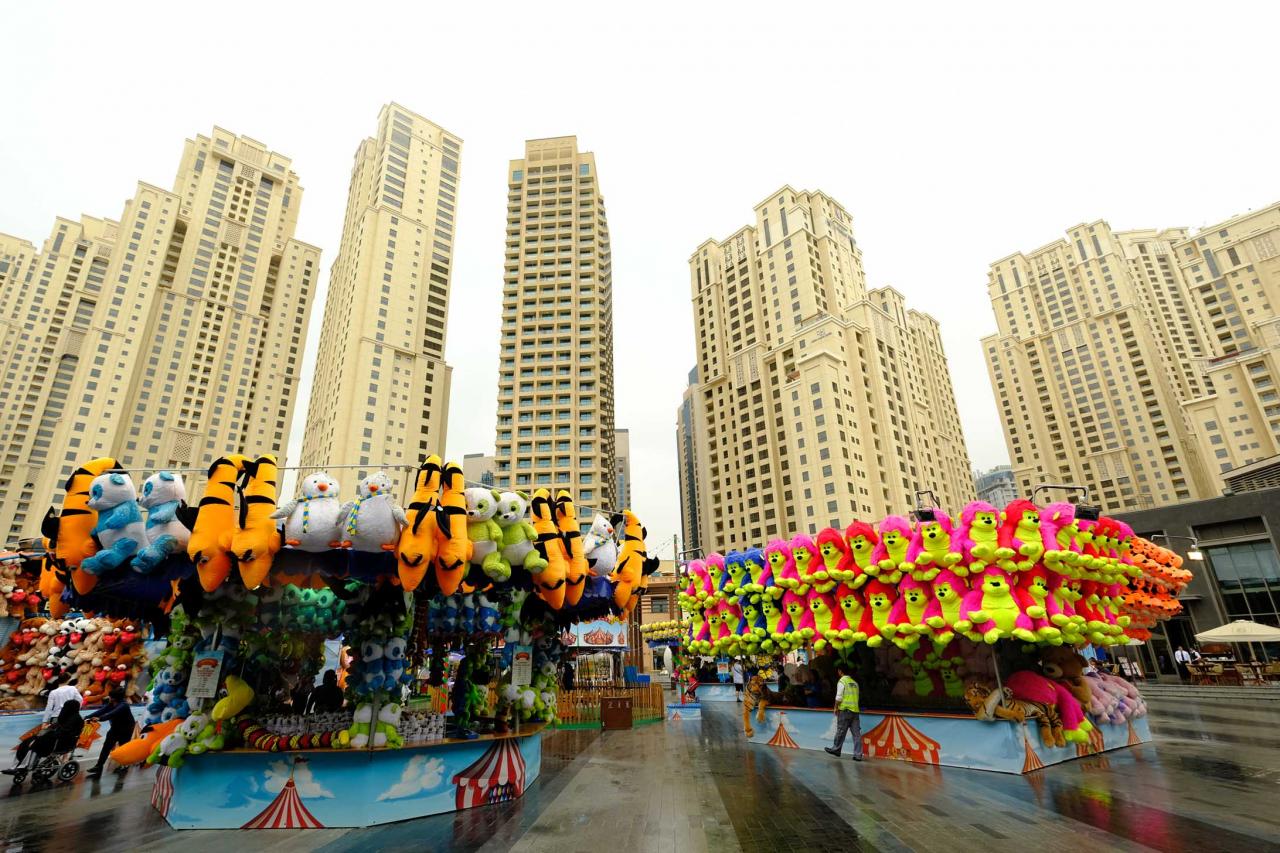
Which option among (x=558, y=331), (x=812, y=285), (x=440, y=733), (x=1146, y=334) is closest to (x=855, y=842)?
(x=440, y=733)

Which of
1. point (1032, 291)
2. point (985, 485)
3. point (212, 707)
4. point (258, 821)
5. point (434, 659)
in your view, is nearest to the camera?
point (258, 821)

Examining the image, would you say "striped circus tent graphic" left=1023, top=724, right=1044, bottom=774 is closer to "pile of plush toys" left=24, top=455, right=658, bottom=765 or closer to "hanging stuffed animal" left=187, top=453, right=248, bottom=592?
"pile of plush toys" left=24, top=455, right=658, bottom=765

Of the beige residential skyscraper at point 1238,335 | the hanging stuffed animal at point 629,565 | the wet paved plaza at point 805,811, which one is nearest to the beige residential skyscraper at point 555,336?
the hanging stuffed animal at point 629,565

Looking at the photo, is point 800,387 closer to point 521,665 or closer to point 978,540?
point 978,540

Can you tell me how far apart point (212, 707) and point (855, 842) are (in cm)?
896

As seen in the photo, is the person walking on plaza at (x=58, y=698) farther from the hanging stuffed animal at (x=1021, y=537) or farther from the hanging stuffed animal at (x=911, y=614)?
the hanging stuffed animal at (x=1021, y=537)

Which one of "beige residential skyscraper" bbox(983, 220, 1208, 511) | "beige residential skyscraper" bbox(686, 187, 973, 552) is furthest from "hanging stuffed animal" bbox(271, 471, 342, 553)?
"beige residential skyscraper" bbox(983, 220, 1208, 511)

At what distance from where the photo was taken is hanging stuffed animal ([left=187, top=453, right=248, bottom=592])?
7625 mm

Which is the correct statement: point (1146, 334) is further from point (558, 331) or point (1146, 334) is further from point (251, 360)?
point (251, 360)

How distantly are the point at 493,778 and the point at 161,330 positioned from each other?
90.1 m

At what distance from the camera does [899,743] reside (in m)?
12.3

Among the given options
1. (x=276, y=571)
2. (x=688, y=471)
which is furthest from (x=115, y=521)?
(x=688, y=471)

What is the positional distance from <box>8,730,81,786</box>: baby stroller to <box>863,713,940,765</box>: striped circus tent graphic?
614 inches

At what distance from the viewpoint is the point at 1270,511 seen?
31.1 m
